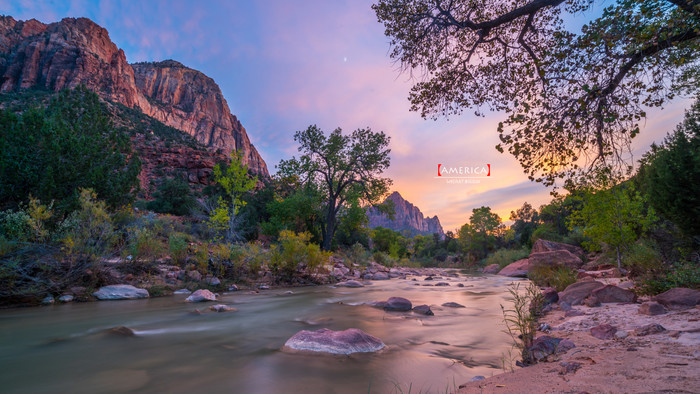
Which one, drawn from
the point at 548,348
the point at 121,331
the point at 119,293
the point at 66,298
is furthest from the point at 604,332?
the point at 66,298

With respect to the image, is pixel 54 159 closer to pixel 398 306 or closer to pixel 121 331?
pixel 121 331

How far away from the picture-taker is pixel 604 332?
3871 mm

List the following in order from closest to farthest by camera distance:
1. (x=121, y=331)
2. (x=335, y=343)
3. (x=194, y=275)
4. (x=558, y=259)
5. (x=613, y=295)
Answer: (x=335, y=343) → (x=121, y=331) → (x=613, y=295) → (x=194, y=275) → (x=558, y=259)

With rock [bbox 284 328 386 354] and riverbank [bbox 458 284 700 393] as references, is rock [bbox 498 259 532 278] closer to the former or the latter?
riverbank [bbox 458 284 700 393]

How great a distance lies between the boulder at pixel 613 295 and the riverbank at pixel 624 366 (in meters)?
1.86

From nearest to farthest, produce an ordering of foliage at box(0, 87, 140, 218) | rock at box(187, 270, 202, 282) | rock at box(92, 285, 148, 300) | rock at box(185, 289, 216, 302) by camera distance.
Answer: rock at box(92, 285, 148, 300)
rock at box(185, 289, 216, 302)
foliage at box(0, 87, 140, 218)
rock at box(187, 270, 202, 282)

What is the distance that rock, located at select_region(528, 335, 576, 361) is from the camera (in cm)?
331

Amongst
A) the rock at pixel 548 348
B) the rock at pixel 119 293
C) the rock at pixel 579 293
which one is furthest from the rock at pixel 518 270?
the rock at pixel 119 293

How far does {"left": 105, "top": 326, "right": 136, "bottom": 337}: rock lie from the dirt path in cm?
506

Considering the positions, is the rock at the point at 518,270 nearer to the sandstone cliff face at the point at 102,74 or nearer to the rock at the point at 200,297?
the rock at the point at 200,297

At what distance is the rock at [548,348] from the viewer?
10.9 feet

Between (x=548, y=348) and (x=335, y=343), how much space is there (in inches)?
100

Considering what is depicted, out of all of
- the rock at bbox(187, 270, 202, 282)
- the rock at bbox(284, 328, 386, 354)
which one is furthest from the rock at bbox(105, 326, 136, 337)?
the rock at bbox(187, 270, 202, 282)

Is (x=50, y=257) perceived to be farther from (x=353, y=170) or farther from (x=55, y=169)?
(x=353, y=170)
